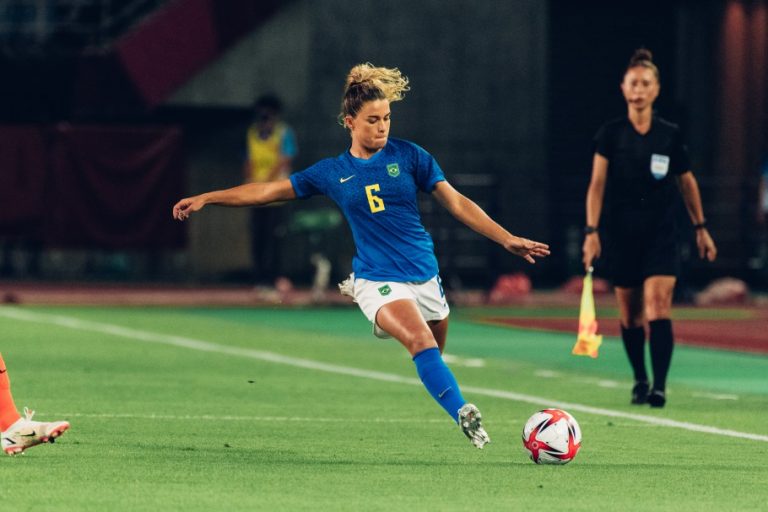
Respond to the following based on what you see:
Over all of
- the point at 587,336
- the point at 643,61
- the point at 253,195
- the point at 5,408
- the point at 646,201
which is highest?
the point at 643,61

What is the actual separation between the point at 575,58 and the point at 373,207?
2195 centimetres

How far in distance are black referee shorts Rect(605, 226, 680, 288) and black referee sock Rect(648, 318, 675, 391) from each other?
324 mm

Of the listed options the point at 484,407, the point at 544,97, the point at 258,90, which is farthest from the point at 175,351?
A: the point at 544,97

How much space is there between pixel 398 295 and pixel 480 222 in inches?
22.8

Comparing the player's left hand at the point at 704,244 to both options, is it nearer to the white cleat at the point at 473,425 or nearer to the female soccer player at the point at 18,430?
the white cleat at the point at 473,425

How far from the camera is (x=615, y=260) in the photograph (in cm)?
1299

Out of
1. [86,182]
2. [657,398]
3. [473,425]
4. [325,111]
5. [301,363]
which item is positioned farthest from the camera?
[325,111]

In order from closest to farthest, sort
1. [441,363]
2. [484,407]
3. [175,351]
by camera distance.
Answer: [441,363] → [484,407] → [175,351]

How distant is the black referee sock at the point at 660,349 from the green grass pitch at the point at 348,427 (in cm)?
26

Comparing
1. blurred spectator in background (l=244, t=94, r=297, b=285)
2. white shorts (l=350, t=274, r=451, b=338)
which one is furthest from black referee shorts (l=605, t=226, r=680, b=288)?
blurred spectator in background (l=244, t=94, r=297, b=285)

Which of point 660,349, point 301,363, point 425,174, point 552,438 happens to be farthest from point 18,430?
point 301,363

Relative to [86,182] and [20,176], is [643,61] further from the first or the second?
[20,176]

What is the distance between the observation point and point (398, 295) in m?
9.85

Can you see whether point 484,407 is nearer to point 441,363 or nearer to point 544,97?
point 441,363
